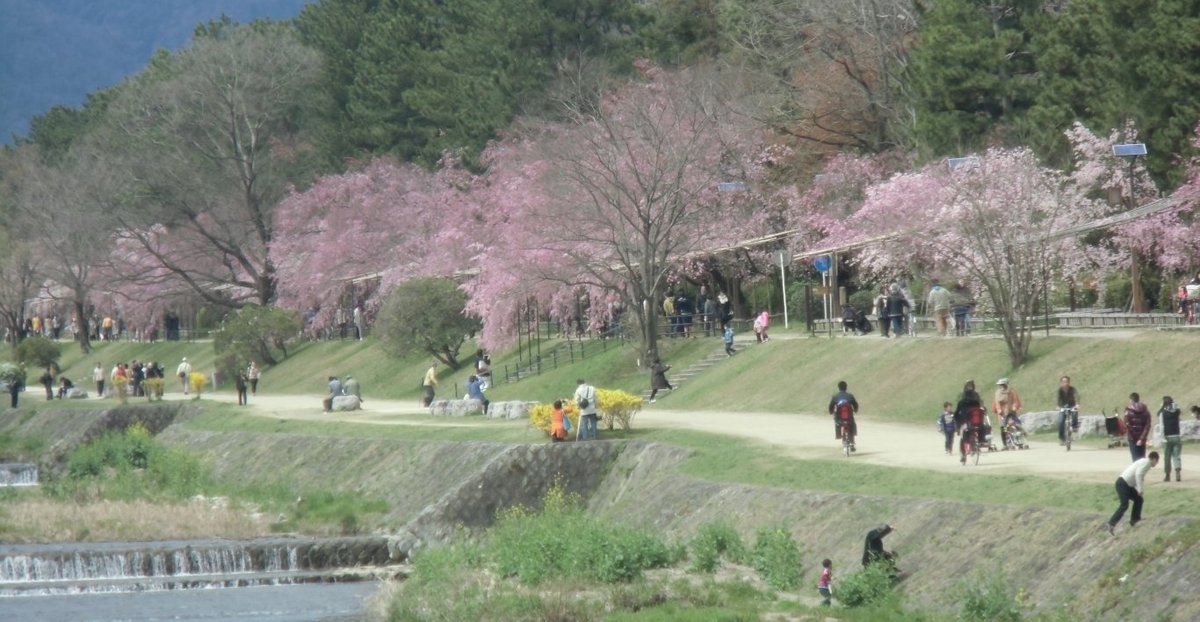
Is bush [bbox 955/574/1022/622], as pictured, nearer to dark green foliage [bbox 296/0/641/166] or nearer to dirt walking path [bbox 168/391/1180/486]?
dirt walking path [bbox 168/391/1180/486]

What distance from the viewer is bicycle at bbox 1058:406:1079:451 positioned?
98.3ft

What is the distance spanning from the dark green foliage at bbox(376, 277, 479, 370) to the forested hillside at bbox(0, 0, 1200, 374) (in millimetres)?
235

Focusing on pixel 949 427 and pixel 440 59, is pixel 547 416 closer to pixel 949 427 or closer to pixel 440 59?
pixel 949 427

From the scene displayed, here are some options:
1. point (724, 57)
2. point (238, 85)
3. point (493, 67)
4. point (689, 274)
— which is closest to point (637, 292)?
point (689, 274)

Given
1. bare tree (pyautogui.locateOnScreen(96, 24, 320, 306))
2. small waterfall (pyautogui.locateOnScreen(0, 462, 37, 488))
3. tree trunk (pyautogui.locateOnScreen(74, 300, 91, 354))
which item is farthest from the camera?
tree trunk (pyautogui.locateOnScreen(74, 300, 91, 354))

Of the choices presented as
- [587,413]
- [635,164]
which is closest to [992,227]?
[587,413]

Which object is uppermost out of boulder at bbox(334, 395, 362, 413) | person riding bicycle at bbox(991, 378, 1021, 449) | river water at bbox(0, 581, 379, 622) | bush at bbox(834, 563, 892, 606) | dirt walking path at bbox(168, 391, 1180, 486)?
boulder at bbox(334, 395, 362, 413)

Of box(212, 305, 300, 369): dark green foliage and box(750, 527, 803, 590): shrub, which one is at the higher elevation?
box(212, 305, 300, 369): dark green foliage

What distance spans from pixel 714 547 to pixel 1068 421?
7309 mm

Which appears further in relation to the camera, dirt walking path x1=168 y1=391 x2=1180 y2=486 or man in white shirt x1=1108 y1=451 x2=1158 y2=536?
dirt walking path x1=168 y1=391 x2=1180 y2=486

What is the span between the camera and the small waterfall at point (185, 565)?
32875 mm

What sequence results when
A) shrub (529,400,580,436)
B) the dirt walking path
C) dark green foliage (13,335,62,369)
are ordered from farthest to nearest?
1. dark green foliage (13,335,62,369)
2. shrub (529,400,580,436)
3. the dirt walking path

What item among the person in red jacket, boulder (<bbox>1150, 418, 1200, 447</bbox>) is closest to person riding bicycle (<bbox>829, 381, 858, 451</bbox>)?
boulder (<bbox>1150, 418, 1200, 447</bbox>)

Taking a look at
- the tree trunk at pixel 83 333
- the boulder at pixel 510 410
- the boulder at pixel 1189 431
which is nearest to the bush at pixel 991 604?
the boulder at pixel 1189 431
